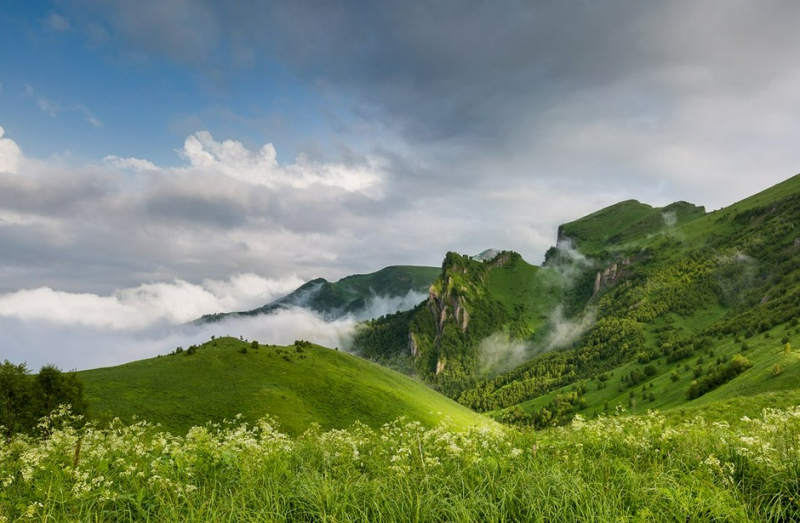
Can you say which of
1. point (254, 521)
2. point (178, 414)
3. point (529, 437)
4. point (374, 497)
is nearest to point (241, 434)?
point (254, 521)

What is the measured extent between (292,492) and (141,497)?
114 inches

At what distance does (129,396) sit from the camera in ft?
223

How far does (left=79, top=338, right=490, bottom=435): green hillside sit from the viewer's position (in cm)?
6531

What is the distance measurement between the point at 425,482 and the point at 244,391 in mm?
78735

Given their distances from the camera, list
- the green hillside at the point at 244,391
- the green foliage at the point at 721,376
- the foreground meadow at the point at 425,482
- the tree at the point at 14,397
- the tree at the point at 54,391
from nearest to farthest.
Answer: the foreground meadow at the point at 425,482
the tree at the point at 14,397
the tree at the point at 54,391
the green hillside at the point at 244,391
the green foliage at the point at 721,376

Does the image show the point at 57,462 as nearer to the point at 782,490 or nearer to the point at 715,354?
the point at 782,490

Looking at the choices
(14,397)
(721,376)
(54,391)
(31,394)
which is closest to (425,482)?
(14,397)

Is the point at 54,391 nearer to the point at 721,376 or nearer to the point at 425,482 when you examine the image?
the point at 425,482

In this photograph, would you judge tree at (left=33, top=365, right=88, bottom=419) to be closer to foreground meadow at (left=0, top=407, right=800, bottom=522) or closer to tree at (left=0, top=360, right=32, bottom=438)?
tree at (left=0, top=360, right=32, bottom=438)

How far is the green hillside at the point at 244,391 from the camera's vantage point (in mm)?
65312

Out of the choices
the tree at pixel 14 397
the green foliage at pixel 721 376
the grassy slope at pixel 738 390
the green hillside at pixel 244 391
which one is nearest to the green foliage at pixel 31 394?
the tree at pixel 14 397

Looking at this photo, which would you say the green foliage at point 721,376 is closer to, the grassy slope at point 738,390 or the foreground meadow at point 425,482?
the grassy slope at point 738,390

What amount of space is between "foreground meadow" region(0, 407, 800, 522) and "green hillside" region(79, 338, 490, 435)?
163ft

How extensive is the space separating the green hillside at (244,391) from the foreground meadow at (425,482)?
49546mm
